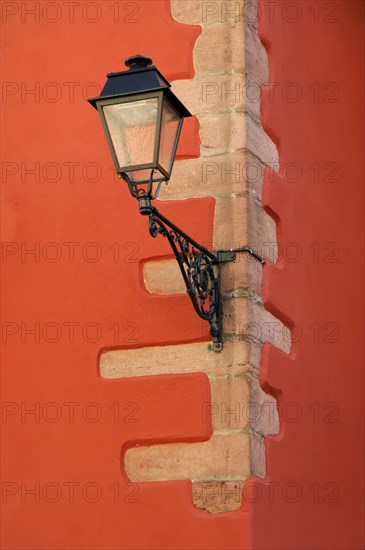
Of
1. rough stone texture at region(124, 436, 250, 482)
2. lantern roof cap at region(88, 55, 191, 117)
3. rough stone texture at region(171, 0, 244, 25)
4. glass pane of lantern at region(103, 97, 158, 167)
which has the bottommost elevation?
rough stone texture at region(124, 436, 250, 482)

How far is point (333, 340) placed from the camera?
584cm

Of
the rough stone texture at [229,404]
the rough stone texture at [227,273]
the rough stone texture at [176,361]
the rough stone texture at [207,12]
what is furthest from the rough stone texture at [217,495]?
the rough stone texture at [207,12]

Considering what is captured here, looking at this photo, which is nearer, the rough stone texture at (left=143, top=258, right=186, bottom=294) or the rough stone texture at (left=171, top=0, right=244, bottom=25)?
the rough stone texture at (left=143, top=258, right=186, bottom=294)

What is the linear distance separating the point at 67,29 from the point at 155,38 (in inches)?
14.4

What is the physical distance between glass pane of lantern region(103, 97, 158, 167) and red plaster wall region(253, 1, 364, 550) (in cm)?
90

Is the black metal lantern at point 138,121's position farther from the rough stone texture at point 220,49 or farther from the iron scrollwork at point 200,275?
the rough stone texture at point 220,49

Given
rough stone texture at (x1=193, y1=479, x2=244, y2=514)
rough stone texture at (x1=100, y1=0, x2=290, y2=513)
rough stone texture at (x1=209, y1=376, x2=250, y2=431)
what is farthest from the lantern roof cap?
rough stone texture at (x1=193, y1=479, x2=244, y2=514)

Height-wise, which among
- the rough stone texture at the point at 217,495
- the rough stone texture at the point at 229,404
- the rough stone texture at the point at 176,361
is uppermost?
the rough stone texture at the point at 176,361

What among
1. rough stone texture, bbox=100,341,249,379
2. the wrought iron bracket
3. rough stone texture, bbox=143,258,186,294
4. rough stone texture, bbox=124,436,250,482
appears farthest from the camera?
rough stone texture, bbox=143,258,186,294

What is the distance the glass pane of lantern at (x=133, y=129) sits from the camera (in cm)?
470

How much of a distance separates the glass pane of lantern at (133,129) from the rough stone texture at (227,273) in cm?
70

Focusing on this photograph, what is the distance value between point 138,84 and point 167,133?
186 mm

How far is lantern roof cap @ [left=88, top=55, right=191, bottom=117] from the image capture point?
4695 millimetres

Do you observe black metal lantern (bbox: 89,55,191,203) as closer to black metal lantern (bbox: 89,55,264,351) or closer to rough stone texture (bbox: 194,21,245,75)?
black metal lantern (bbox: 89,55,264,351)
